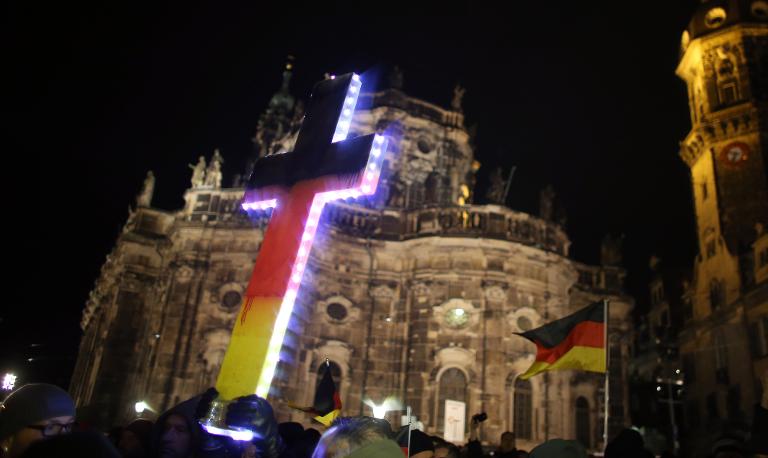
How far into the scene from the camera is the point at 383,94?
119 feet

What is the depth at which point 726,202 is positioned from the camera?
116ft

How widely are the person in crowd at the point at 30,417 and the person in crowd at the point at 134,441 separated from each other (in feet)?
7.76

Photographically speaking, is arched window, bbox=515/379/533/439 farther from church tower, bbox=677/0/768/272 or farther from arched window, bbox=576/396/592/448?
church tower, bbox=677/0/768/272

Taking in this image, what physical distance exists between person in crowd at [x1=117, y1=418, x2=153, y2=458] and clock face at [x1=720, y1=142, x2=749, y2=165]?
125 ft

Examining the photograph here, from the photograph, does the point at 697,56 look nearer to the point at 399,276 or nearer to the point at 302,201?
the point at 399,276

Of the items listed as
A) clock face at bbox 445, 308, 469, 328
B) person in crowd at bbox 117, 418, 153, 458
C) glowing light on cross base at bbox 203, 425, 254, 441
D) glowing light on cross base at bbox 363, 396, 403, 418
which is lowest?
person in crowd at bbox 117, 418, 153, 458

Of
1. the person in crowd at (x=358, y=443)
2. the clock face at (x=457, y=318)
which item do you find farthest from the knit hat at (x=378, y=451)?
the clock face at (x=457, y=318)

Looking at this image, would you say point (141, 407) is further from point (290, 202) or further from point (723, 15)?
point (723, 15)

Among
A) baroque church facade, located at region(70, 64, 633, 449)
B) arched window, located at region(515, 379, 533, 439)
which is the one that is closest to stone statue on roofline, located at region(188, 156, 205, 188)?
baroque church facade, located at region(70, 64, 633, 449)

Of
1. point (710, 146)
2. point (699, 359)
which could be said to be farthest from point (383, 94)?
point (699, 359)

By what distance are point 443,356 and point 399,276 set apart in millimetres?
4638

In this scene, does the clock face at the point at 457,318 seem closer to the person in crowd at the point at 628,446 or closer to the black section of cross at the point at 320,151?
the black section of cross at the point at 320,151

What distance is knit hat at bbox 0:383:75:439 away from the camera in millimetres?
4016

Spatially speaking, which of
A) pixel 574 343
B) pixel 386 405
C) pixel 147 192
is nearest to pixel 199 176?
pixel 147 192
